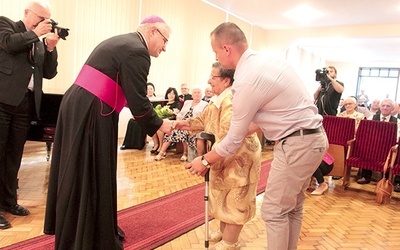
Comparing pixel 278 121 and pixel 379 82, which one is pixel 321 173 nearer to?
pixel 278 121

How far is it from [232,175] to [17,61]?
73.7 inches

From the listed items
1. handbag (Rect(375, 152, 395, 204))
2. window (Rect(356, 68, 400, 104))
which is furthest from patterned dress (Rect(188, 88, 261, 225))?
window (Rect(356, 68, 400, 104))

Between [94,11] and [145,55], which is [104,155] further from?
[94,11]

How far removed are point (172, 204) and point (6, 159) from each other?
1.54 meters

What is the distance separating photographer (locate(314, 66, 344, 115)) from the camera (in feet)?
17.4

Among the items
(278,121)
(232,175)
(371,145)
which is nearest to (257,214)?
(232,175)

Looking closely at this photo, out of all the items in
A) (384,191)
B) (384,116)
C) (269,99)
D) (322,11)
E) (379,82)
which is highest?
(322,11)

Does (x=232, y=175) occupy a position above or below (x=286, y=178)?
below

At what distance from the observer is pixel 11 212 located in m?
2.88

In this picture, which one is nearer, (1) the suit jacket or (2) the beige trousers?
(2) the beige trousers

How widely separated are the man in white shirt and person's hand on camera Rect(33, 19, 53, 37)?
5.04ft

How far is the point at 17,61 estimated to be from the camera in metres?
2.67

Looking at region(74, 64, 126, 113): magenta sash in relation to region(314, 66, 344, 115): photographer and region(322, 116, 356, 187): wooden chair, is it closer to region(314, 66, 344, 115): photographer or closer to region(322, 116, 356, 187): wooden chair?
region(322, 116, 356, 187): wooden chair

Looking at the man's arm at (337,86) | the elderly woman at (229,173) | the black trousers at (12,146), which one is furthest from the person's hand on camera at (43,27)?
the man's arm at (337,86)
